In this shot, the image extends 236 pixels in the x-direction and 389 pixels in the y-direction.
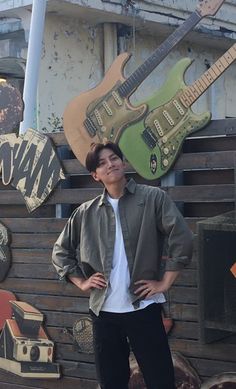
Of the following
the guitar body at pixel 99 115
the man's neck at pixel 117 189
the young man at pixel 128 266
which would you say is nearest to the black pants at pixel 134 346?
the young man at pixel 128 266

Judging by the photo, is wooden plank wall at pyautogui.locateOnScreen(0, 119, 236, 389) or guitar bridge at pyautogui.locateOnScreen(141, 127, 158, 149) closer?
wooden plank wall at pyautogui.locateOnScreen(0, 119, 236, 389)

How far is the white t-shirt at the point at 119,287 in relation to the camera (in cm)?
367

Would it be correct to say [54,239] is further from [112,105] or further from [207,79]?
[207,79]

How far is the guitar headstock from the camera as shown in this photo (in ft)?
14.9

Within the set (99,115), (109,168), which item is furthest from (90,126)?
(109,168)

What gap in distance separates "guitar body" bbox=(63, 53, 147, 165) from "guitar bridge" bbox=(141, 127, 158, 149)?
0.15m

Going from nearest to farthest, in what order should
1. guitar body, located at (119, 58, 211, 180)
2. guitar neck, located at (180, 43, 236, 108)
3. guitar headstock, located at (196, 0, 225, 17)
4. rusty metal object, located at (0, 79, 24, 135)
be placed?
guitar neck, located at (180, 43, 236, 108) < guitar body, located at (119, 58, 211, 180) < guitar headstock, located at (196, 0, 225, 17) < rusty metal object, located at (0, 79, 24, 135)

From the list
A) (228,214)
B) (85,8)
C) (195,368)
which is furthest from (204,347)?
(85,8)

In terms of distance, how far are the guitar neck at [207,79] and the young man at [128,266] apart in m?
0.82

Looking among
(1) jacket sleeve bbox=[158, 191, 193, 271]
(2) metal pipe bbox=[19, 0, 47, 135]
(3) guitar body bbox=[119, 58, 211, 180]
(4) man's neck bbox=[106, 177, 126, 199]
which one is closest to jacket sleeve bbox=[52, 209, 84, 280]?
(4) man's neck bbox=[106, 177, 126, 199]

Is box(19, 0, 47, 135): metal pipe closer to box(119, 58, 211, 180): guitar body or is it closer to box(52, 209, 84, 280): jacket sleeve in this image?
box(119, 58, 211, 180): guitar body

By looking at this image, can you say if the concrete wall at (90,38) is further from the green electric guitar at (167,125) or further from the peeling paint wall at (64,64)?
the green electric guitar at (167,125)

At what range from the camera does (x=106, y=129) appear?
4.69 meters

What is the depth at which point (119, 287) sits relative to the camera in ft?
12.1
